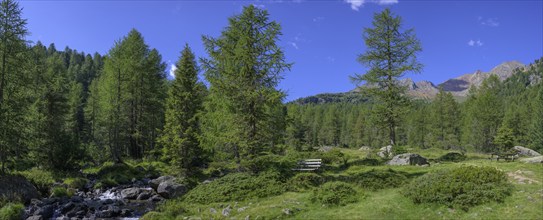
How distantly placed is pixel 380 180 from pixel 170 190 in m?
14.3

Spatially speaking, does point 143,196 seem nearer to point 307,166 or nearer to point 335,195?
point 307,166

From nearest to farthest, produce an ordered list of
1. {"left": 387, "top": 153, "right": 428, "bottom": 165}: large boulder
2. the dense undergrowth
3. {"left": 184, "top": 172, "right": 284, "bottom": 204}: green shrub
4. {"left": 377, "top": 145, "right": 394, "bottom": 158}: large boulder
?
1. the dense undergrowth
2. {"left": 184, "top": 172, "right": 284, "bottom": 204}: green shrub
3. {"left": 387, "top": 153, "right": 428, "bottom": 165}: large boulder
4. {"left": 377, "top": 145, "right": 394, "bottom": 158}: large boulder

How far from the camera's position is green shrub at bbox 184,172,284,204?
18.0 meters

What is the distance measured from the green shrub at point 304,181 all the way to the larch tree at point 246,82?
3.08 m

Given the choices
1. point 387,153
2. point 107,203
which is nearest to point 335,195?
point 107,203

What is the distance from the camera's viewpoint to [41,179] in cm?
2689

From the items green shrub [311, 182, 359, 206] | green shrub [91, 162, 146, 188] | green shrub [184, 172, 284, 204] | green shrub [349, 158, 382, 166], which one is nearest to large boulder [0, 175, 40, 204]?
green shrub [91, 162, 146, 188]

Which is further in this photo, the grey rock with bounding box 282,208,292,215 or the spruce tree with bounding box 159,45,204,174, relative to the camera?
the spruce tree with bounding box 159,45,204,174

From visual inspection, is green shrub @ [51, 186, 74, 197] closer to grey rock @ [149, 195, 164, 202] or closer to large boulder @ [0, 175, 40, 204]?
large boulder @ [0, 175, 40, 204]

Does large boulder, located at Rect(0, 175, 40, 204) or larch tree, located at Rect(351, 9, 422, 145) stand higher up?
larch tree, located at Rect(351, 9, 422, 145)

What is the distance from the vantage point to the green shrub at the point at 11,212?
57.4 feet

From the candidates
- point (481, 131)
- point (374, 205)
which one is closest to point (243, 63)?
point (374, 205)

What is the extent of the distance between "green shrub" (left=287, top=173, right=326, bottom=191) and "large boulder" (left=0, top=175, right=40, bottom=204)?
16915mm

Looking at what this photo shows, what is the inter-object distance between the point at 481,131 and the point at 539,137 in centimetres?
956
